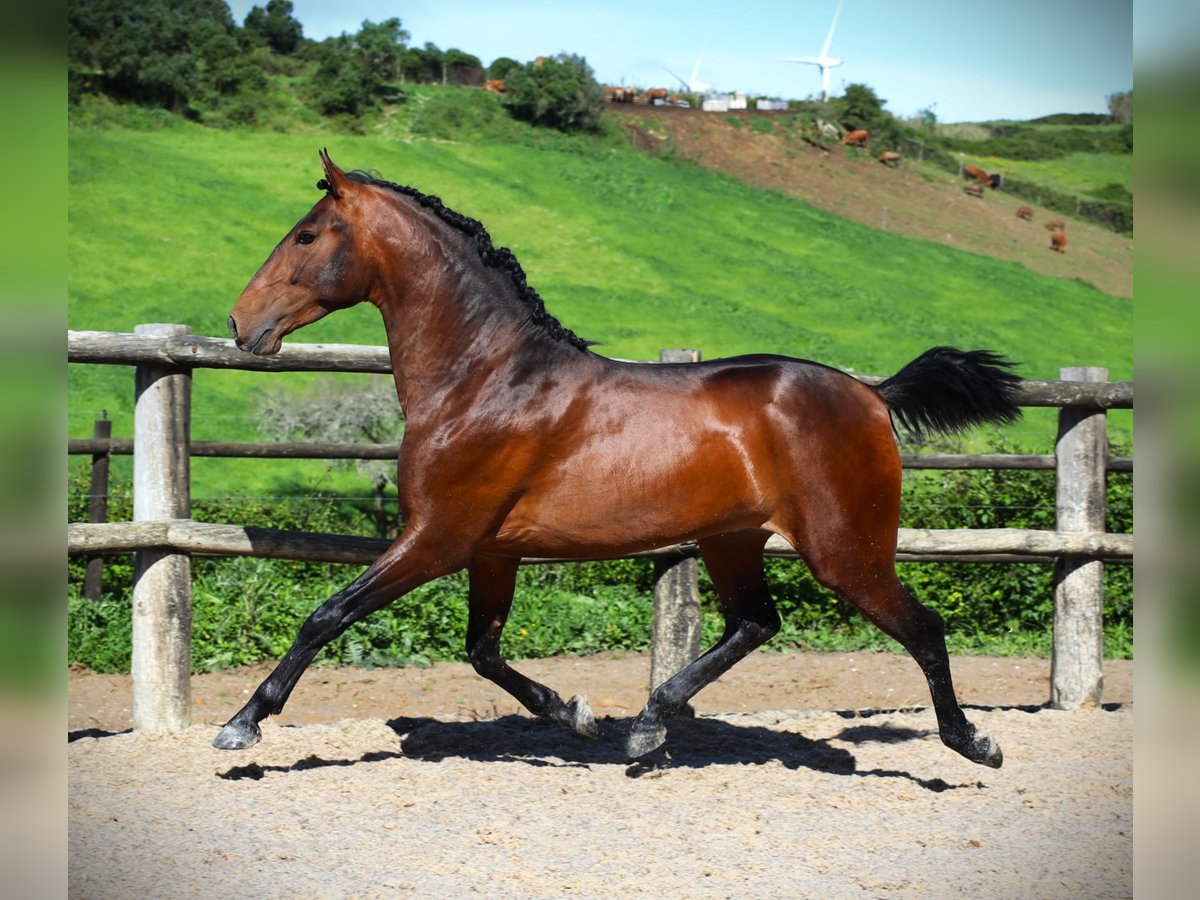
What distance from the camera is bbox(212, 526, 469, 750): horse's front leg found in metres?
4.19

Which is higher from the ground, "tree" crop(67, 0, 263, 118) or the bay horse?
"tree" crop(67, 0, 263, 118)

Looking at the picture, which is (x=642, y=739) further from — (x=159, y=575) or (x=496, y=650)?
(x=159, y=575)

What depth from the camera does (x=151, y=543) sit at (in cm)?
506

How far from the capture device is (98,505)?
8320 mm

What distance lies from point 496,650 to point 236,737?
1125 millimetres

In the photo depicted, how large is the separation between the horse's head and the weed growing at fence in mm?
3652

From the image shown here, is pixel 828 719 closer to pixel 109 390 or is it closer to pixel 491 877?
pixel 491 877

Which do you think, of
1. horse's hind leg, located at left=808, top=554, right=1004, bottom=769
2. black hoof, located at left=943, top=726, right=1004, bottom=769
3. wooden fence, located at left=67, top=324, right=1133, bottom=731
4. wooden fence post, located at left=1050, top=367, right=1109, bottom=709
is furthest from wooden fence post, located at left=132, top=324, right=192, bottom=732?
wooden fence post, located at left=1050, top=367, right=1109, bottom=709

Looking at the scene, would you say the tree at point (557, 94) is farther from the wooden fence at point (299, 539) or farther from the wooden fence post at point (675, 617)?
the wooden fence post at point (675, 617)

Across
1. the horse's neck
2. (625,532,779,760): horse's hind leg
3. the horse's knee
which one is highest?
the horse's neck

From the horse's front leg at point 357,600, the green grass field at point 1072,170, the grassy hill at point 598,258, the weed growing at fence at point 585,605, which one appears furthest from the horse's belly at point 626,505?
the green grass field at point 1072,170

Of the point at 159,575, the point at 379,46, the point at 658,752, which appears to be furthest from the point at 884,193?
the point at 159,575

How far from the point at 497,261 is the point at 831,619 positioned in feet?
16.7

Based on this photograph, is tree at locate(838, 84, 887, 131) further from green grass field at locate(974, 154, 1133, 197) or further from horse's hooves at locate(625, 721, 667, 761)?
horse's hooves at locate(625, 721, 667, 761)
